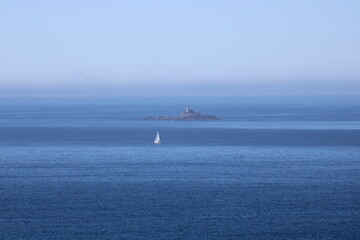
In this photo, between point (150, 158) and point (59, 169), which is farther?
point (150, 158)

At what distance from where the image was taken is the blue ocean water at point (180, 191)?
29.0 meters

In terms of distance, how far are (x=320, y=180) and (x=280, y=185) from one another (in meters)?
3.54

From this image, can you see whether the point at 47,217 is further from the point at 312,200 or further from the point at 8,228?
the point at 312,200

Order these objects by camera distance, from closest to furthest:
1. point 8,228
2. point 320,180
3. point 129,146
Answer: point 8,228, point 320,180, point 129,146

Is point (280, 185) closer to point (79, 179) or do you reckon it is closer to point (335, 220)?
point (335, 220)

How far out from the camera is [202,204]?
34156mm

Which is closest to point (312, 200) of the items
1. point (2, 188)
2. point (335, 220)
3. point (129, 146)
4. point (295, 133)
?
point (335, 220)

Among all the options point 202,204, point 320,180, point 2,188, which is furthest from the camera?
point 320,180

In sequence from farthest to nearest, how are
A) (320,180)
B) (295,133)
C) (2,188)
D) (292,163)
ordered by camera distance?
(295,133), (292,163), (320,180), (2,188)

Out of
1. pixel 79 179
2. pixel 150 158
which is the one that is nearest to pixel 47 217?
pixel 79 179

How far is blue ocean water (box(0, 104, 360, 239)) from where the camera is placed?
29.0 metres

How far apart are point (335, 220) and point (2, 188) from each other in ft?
65.9

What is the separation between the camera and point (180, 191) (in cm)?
3788

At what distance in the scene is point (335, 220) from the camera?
99.6 feet
